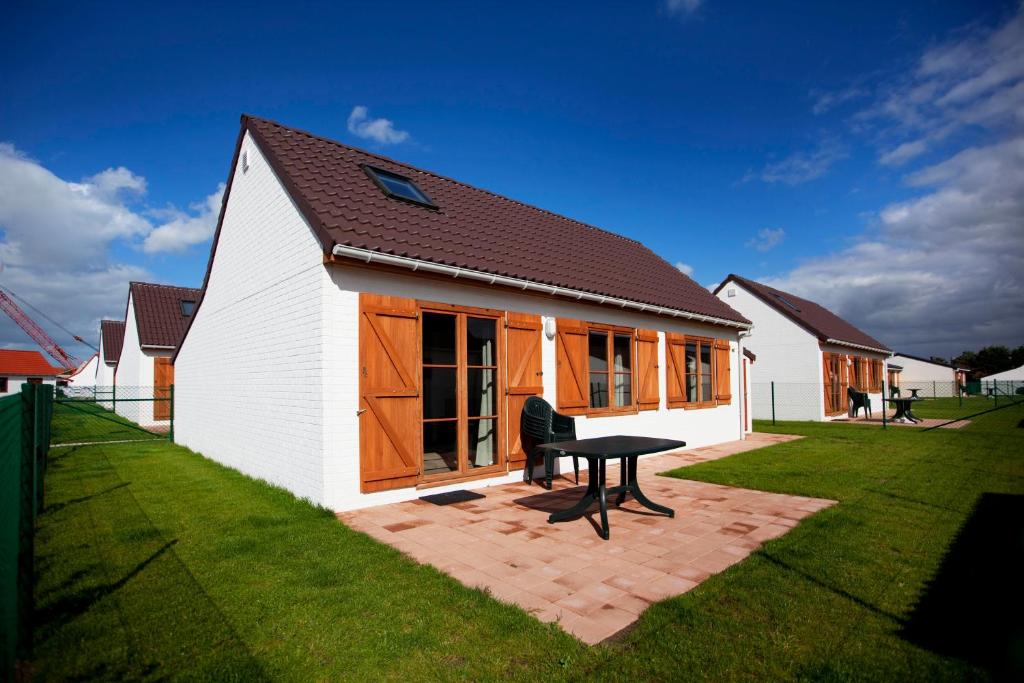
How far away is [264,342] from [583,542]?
17.9 ft

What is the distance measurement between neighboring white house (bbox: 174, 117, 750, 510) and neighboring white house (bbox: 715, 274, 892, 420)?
965 cm

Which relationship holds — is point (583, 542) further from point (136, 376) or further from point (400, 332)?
point (136, 376)

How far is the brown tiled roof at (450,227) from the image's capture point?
6430 mm

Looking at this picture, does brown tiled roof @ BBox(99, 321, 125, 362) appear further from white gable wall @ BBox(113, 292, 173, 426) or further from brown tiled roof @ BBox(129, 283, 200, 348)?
brown tiled roof @ BBox(129, 283, 200, 348)

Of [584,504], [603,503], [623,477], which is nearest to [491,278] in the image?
[623,477]

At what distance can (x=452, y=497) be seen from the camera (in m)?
6.28

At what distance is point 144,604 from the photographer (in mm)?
3301

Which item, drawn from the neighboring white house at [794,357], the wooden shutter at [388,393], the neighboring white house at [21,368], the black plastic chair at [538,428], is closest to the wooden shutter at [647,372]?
the black plastic chair at [538,428]

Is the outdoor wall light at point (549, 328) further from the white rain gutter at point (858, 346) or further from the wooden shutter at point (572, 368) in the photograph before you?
the white rain gutter at point (858, 346)

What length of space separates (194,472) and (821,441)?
1331 cm

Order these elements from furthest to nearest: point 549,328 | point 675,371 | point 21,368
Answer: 1. point 21,368
2. point 675,371
3. point 549,328

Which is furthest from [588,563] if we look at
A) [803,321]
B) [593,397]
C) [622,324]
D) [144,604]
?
[803,321]

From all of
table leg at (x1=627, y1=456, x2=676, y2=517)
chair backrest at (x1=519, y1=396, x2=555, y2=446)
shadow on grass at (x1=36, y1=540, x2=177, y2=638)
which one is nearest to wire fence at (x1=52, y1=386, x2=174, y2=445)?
shadow on grass at (x1=36, y1=540, x2=177, y2=638)

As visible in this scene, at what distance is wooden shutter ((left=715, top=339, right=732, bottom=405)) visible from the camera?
12117mm
